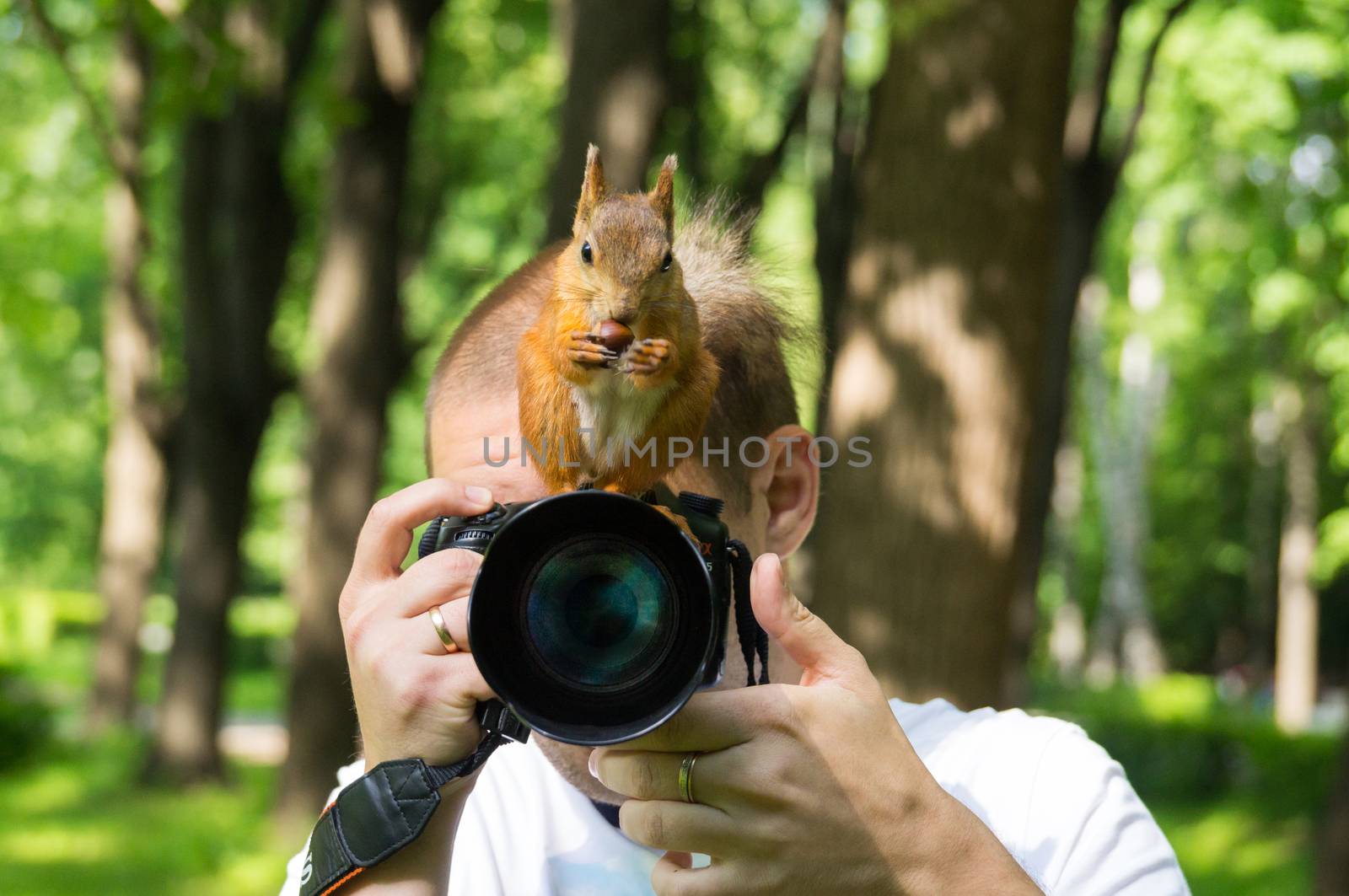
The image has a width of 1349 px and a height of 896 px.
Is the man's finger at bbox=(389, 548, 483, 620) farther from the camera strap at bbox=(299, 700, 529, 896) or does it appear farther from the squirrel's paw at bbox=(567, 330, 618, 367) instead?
the squirrel's paw at bbox=(567, 330, 618, 367)

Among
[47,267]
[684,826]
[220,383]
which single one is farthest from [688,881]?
[47,267]

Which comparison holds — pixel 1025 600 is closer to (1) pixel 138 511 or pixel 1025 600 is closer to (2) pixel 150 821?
(2) pixel 150 821

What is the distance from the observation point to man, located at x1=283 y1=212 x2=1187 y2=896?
4.90 ft

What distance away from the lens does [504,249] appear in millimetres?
13812

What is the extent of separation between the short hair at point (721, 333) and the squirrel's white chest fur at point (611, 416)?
1.13 feet

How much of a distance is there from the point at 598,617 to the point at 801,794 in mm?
309

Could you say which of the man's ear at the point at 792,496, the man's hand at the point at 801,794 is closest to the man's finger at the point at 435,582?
the man's hand at the point at 801,794

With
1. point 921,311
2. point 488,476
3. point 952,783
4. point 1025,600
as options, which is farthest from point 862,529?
point 1025,600

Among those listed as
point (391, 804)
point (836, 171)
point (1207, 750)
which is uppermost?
point (836, 171)

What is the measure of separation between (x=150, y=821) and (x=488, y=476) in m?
8.91

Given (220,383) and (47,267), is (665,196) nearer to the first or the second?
(220,383)

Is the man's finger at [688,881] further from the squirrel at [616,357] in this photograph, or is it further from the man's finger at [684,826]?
the squirrel at [616,357]

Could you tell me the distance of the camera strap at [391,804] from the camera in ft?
5.13

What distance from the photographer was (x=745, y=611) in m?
1.54
